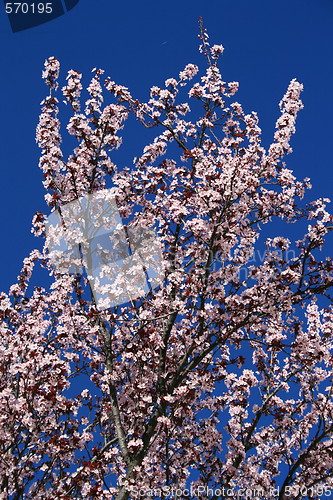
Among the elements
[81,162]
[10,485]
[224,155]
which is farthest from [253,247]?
[10,485]

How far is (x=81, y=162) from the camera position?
10.4 metres

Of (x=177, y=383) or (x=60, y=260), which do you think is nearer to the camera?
(x=177, y=383)

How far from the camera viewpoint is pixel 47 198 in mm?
10312

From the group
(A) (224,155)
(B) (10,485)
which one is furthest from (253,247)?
(B) (10,485)

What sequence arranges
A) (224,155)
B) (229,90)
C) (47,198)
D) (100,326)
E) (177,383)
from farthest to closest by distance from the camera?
1. (229,90)
2. (224,155)
3. (47,198)
4. (100,326)
5. (177,383)

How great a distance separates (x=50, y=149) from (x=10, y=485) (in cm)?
739

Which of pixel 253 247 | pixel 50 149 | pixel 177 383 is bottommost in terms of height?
pixel 177 383

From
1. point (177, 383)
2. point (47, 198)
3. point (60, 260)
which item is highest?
point (47, 198)

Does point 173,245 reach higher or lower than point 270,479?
higher

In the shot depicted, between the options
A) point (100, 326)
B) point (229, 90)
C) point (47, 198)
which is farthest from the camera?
point (229, 90)

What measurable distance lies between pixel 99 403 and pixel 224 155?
23.2 ft

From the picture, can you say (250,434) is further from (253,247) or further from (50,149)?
(50,149)

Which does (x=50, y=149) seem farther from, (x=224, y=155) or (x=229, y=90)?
(x=229, y=90)

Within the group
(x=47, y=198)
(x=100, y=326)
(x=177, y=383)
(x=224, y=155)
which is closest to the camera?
(x=177, y=383)
